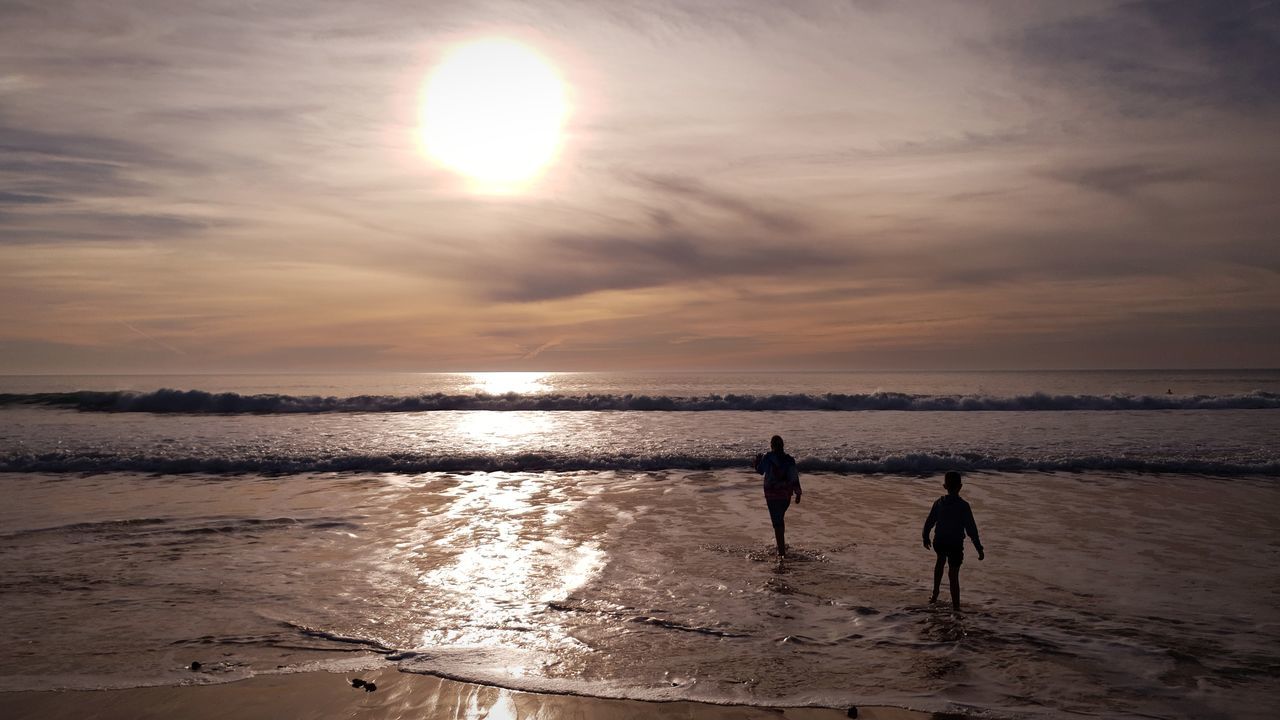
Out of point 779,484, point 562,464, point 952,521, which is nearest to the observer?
point 952,521

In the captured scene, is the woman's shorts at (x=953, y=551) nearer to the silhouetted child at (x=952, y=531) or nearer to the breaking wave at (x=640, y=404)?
the silhouetted child at (x=952, y=531)

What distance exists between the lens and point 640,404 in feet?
153

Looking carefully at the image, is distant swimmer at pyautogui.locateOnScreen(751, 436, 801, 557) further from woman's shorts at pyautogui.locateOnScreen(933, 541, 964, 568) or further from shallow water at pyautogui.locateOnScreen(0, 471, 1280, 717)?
woman's shorts at pyautogui.locateOnScreen(933, 541, 964, 568)

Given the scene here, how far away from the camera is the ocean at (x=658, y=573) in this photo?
738 cm

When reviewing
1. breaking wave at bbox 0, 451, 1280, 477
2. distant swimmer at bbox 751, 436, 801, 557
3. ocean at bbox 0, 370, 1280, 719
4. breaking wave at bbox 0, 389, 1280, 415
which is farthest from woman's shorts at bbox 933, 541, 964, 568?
breaking wave at bbox 0, 389, 1280, 415

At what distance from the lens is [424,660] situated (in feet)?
25.2

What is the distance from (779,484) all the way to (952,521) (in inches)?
127

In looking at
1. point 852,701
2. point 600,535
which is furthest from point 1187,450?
point 852,701

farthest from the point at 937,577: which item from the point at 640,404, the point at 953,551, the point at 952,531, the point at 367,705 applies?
the point at 640,404

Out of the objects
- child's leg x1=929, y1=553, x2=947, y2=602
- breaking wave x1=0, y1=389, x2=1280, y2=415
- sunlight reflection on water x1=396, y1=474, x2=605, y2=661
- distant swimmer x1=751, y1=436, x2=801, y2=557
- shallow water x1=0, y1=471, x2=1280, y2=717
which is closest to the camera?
shallow water x1=0, y1=471, x2=1280, y2=717

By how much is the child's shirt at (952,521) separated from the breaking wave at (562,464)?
40.5 feet

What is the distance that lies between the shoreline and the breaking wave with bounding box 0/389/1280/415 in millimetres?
37661

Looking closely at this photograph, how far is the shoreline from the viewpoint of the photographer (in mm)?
6445

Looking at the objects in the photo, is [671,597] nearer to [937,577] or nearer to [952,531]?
[937,577]
